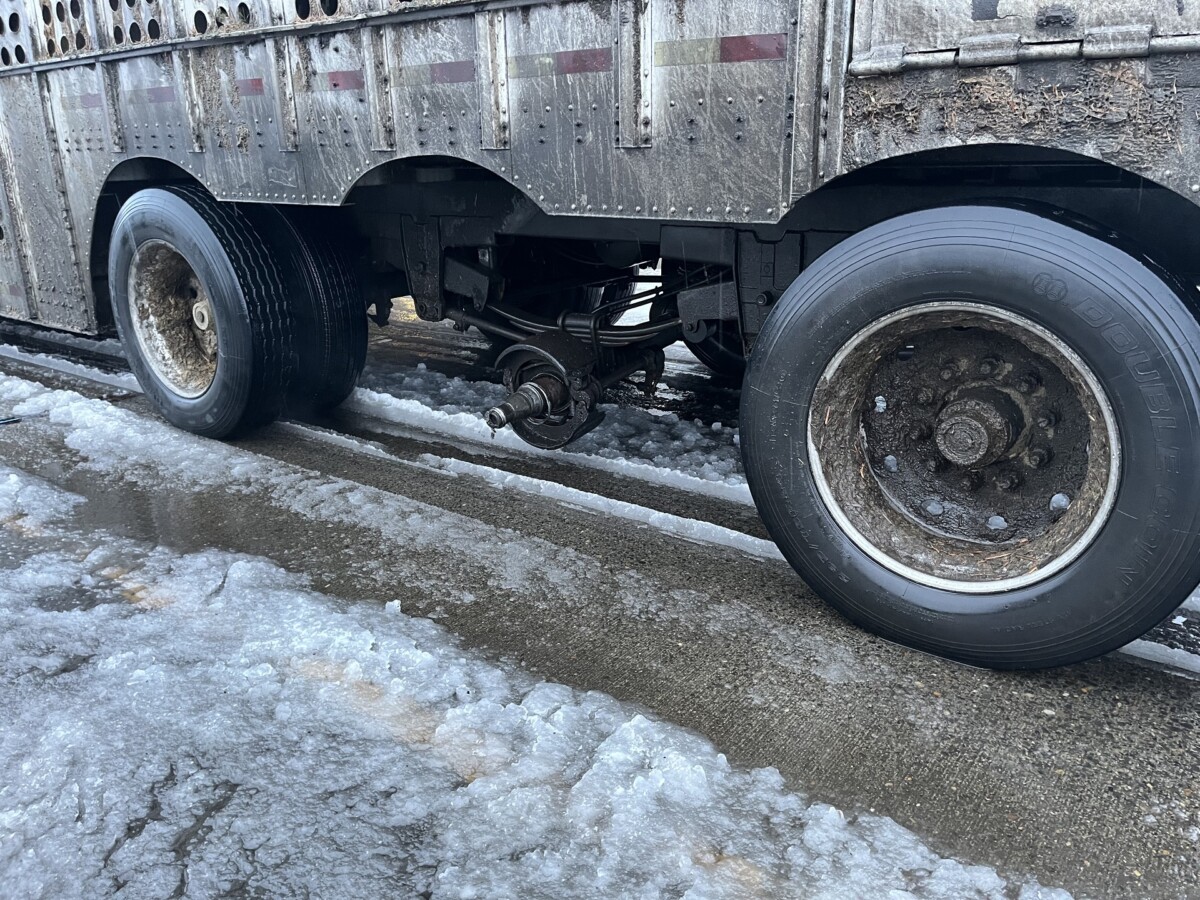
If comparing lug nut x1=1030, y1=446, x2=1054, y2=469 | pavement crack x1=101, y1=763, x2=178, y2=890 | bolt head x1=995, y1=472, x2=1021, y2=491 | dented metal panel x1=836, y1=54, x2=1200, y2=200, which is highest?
dented metal panel x1=836, y1=54, x2=1200, y2=200

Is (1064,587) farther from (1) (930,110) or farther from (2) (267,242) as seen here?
(2) (267,242)

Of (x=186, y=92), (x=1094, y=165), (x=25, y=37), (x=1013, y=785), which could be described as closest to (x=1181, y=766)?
(x=1013, y=785)

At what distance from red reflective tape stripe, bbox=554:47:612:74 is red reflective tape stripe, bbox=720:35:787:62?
385 millimetres

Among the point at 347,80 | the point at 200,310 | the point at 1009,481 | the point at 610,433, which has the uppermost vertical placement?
the point at 347,80

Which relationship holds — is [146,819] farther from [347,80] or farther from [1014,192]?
[1014,192]

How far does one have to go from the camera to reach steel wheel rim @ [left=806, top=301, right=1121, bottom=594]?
2445mm

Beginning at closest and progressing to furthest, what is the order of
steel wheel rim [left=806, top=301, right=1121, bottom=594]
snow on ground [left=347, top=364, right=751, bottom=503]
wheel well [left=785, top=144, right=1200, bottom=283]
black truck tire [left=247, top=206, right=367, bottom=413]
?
steel wheel rim [left=806, top=301, right=1121, bottom=594] → wheel well [left=785, top=144, right=1200, bottom=283] → snow on ground [left=347, top=364, right=751, bottom=503] → black truck tire [left=247, top=206, right=367, bottom=413]

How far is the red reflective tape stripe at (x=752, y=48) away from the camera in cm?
248

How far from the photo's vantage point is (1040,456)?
2715mm

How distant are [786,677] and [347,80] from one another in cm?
253

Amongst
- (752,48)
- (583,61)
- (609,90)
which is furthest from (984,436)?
(583,61)

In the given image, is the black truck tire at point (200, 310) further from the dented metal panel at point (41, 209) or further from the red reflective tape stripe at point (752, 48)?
the red reflective tape stripe at point (752, 48)

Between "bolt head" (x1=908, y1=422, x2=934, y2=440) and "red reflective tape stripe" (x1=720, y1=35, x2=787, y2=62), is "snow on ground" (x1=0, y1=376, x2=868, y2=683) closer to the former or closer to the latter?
"bolt head" (x1=908, y1=422, x2=934, y2=440)

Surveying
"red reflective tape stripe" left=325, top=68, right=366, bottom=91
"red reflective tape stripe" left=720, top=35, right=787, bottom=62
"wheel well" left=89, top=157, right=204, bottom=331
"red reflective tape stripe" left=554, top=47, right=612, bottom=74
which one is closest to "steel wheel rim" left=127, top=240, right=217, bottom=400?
"wheel well" left=89, top=157, right=204, bottom=331
